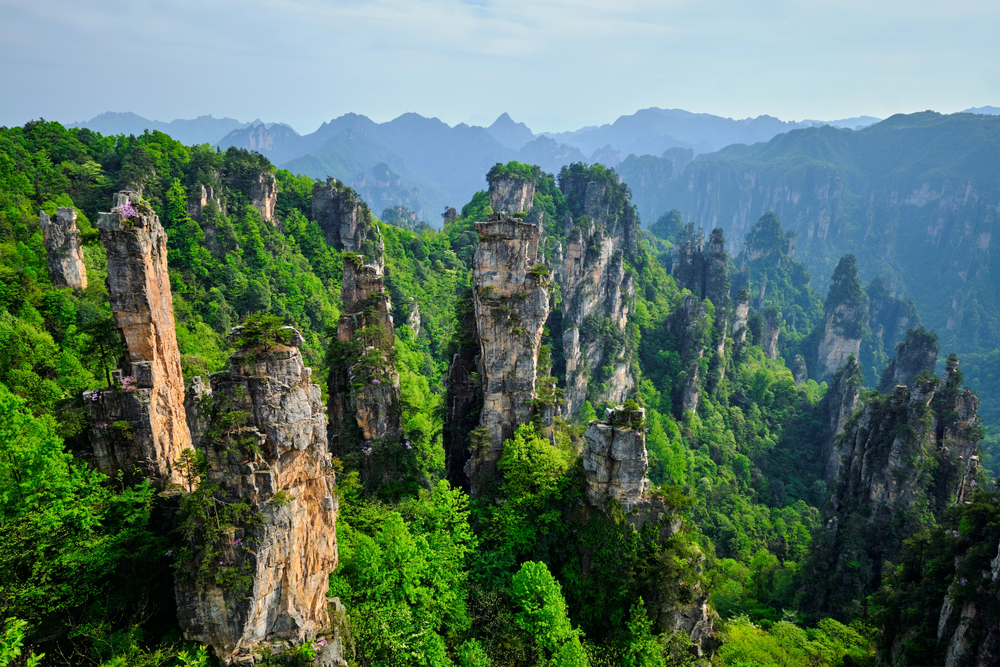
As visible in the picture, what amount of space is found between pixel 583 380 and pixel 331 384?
3616 centimetres

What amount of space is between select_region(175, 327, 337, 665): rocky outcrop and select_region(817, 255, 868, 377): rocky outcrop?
332ft

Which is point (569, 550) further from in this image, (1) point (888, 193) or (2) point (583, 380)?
(1) point (888, 193)

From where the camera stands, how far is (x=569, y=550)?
22672mm

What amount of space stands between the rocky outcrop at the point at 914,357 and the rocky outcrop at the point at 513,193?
50469mm

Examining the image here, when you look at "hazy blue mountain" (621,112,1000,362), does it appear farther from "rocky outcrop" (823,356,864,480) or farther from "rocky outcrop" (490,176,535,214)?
"rocky outcrop" (490,176,535,214)

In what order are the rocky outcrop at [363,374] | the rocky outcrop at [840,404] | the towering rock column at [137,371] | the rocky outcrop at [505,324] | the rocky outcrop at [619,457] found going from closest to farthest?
1. the towering rock column at [137,371]
2. the rocky outcrop at [619,457]
3. the rocky outcrop at [505,324]
4. the rocky outcrop at [363,374]
5. the rocky outcrop at [840,404]

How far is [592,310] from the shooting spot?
63.4m

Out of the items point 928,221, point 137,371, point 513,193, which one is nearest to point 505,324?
point 137,371

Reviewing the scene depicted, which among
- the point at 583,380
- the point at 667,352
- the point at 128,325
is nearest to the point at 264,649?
the point at 128,325

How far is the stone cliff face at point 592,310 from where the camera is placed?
59062 millimetres

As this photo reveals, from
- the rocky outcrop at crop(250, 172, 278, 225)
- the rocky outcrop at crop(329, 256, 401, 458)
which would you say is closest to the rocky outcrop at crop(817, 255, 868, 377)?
the rocky outcrop at crop(329, 256, 401, 458)

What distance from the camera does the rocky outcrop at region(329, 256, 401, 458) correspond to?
27453 millimetres

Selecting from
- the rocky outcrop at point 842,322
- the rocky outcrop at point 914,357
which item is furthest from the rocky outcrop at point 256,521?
the rocky outcrop at point 842,322

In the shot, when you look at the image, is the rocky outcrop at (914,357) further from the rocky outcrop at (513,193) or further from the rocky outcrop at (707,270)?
the rocky outcrop at (513,193)
